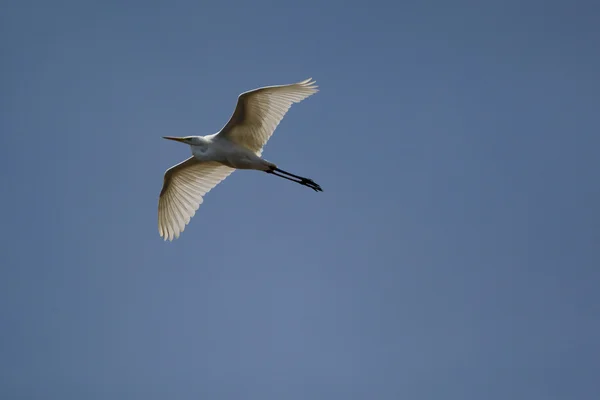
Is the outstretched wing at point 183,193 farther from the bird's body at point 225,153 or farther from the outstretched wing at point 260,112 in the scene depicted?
the outstretched wing at point 260,112

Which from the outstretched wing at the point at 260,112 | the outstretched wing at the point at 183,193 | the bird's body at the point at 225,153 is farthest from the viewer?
the outstretched wing at the point at 183,193

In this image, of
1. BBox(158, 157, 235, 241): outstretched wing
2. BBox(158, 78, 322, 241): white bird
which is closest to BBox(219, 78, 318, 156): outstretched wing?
BBox(158, 78, 322, 241): white bird

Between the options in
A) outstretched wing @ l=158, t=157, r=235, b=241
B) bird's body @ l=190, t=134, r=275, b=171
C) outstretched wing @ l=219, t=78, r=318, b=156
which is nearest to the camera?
outstretched wing @ l=219, t=78, r=318, b=156

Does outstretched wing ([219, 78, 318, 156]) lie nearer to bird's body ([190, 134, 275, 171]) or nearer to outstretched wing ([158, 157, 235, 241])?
bird's body ([190, 134, 275, 171])

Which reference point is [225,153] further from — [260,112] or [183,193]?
[183,193]

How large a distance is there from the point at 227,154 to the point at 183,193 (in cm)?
240

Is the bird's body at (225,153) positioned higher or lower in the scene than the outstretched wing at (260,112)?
lower

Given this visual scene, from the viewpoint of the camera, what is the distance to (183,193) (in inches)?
830

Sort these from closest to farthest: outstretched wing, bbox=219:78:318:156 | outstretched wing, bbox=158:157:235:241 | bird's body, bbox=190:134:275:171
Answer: outstretched wing, bbox=219:78:318:156 < bird's body, bbox=190:134:275:171 < outstretched wing, bbox=158:157:235:241

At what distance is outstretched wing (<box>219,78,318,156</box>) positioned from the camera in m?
18.3

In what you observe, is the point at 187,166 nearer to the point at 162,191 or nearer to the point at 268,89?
the point at 162,191

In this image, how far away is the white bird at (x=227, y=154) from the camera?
18500 millimetres

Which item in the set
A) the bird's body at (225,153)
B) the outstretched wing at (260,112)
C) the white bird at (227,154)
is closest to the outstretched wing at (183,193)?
the white bird at (227,154)

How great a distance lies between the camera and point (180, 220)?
21.0 m
